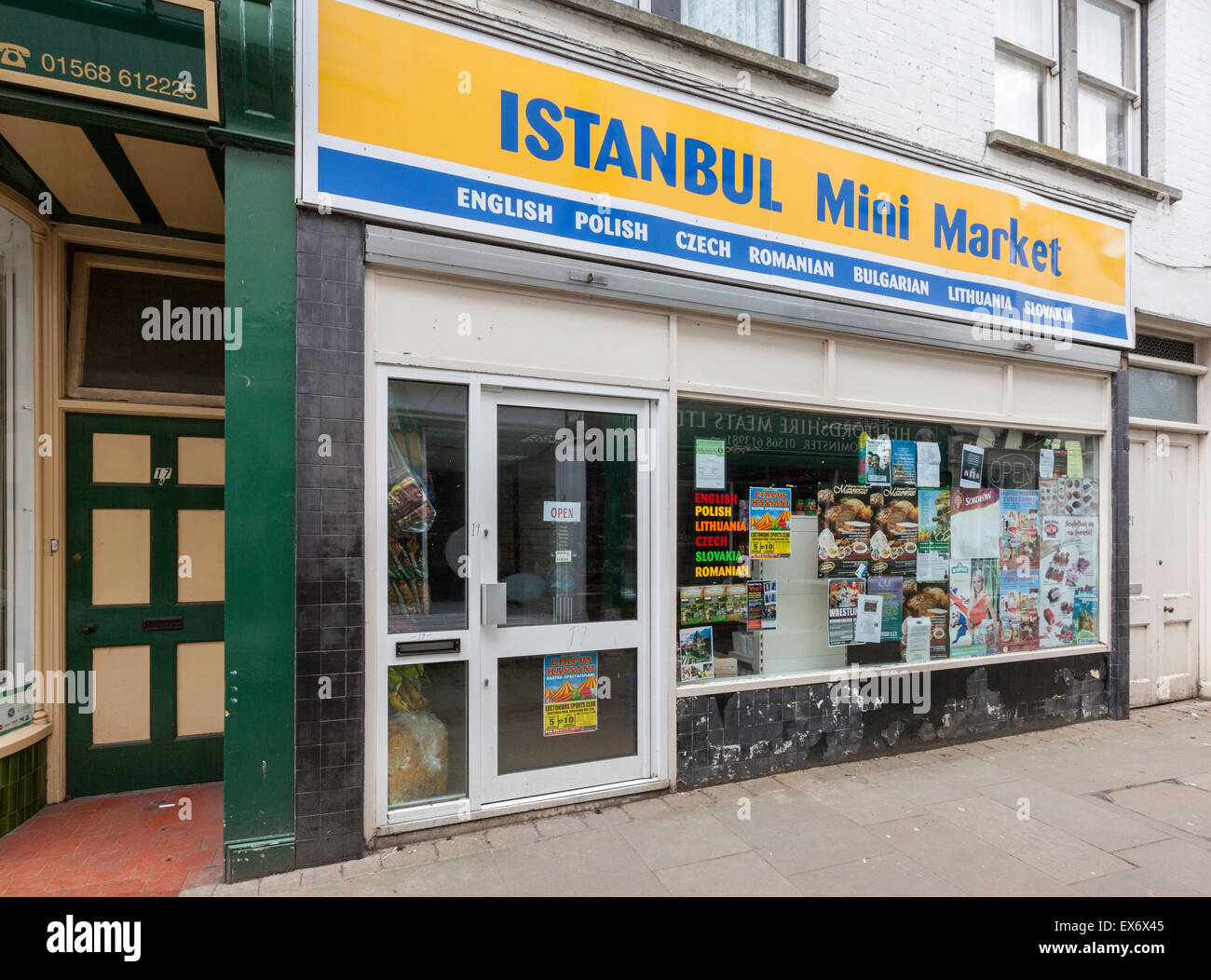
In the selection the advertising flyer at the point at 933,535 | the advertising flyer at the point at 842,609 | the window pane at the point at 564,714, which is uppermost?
the advertising flyer at the point at 933,535

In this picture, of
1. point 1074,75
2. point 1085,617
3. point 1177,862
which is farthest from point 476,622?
point 1074,75

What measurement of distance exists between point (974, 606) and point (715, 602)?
2613 mm

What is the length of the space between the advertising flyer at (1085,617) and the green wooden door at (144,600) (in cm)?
730

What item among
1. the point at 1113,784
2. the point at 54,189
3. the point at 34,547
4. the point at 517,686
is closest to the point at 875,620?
the point at 1113,784

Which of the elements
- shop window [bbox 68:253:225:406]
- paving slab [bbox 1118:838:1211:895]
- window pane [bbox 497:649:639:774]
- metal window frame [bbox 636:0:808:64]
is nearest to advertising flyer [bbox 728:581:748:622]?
window pane [bbox 497:649:639:774]

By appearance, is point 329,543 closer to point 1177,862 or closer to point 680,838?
point 680,838

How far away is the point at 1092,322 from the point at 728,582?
15.0ft

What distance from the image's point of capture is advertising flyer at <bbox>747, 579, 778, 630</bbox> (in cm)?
518

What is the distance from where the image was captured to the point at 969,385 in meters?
6.00

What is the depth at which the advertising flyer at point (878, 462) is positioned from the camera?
221 inches

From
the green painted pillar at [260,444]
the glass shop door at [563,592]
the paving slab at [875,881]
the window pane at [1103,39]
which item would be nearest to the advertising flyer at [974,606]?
the paving slab at [875,881]

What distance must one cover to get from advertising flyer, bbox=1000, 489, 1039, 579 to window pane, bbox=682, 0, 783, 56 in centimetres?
433

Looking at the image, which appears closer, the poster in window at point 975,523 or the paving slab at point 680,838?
the paving slab at point 680,838

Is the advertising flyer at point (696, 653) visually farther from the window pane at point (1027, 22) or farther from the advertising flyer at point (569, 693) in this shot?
the window pane at point (1027, 22)
